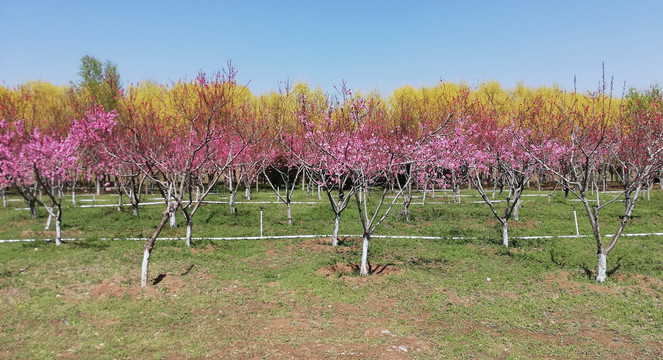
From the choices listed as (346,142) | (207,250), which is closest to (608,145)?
(346,142)

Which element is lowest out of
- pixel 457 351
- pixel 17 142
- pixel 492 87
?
pixel 457 351

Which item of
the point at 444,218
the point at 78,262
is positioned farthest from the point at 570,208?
the point at 78,262

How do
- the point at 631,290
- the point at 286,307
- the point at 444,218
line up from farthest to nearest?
the point at 444,218, the point at 631,290, the point at 286,307

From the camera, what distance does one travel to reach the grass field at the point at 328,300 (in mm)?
7758

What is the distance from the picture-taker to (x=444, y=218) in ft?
76.8

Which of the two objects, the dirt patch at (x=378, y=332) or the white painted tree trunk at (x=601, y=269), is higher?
the white painted tree trunk at (x=601, y=269)

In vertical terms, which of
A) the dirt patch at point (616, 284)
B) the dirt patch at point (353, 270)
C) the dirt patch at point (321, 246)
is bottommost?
the dirt patch at point (616, 284)

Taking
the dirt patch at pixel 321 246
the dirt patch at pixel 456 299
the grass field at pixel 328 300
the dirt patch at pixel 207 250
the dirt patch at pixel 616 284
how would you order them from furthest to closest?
1. the dirt patch at pixel 321 246
2. the dirt patch at pixel 207 250
3. the dirt patch at pixel 616 284
4. the dirt patch at pixel 456 299
5. the grass field at pixel 328 300

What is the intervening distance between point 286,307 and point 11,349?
5625 millimetres

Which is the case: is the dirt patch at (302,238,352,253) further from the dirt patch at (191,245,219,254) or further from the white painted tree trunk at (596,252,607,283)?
the white painted tree trunk at (596,252,607,283)

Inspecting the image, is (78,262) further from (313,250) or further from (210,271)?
(313,250)

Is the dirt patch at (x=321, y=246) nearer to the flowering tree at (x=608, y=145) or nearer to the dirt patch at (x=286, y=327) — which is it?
the dirt patch at (x=286, y=327)

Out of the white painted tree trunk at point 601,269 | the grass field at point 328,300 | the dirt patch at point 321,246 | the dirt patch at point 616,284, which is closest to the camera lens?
the grass field at point 328,300

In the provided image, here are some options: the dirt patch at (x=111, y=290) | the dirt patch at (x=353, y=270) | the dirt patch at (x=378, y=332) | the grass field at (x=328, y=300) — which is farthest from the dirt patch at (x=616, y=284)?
the dirt patch at (x=111, y=290)
